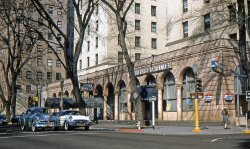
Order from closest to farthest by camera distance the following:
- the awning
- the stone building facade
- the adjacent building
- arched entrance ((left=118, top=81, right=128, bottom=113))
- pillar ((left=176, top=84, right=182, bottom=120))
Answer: the stone building facade, the adjacent building, pillar ((left=176, top=84, right=182, bottom=120)), arched entrance ((left=118, top=81, right=128, bottom=113)), the awning

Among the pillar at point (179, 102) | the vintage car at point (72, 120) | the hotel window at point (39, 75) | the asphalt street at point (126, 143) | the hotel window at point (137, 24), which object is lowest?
the asphalt street at point (126, 143)

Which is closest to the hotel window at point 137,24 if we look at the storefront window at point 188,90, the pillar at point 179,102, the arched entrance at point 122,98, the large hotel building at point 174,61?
the large hotel building at point 174,61

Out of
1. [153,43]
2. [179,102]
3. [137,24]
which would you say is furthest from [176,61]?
[153,43]

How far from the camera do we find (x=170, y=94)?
44625 mm

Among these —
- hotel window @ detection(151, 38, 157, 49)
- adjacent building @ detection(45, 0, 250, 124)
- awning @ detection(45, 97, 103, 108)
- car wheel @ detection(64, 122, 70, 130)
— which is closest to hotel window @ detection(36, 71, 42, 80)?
adjacent building @ detection(45, 0, 250, 124)

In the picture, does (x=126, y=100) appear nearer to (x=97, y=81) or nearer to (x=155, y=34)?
(x=97, y=81)

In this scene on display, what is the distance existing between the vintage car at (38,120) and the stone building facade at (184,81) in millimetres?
12133

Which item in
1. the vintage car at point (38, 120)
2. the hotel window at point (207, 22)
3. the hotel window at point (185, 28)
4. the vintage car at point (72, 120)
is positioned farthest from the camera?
the hotel window at point (185, 28)

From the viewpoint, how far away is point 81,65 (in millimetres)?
78000

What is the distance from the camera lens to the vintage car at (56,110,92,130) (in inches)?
1234

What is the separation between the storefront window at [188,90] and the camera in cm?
4084

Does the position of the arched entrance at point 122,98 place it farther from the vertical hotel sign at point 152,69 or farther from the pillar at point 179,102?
the pillar at point 179,102

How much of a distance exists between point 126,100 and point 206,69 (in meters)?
18.3

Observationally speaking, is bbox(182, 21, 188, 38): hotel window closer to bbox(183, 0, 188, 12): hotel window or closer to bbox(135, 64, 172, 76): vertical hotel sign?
bbox(183, 0, 188, 12): hotel window
